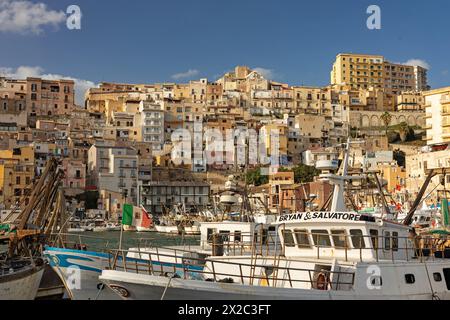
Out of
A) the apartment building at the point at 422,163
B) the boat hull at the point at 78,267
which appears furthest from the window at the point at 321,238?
the apartment building at the point at 422,163

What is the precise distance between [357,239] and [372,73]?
A: 14606 centimetres

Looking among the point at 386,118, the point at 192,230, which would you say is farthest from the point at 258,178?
the point at 386,118

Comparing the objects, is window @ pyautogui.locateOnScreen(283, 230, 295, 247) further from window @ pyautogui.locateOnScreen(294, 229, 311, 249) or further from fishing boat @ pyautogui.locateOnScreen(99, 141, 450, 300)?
window @ pyautogui.locateOnScreen(294, 229, 311, 249)

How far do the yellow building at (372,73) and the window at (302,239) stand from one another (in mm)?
139303

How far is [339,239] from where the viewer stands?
57.1ft

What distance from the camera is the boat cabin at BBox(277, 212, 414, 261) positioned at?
17188 millimetres

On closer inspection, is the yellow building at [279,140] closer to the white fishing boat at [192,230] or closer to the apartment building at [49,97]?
the apartment building at [49,97]

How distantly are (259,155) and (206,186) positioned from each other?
20.4m

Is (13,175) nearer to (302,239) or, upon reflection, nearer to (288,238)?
(288,238)

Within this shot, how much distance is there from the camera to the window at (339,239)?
56.7 ft

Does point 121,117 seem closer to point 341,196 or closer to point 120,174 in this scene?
point 120,174

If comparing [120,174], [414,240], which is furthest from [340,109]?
[414,240]

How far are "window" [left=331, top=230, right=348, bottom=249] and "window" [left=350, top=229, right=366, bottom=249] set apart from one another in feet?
0.80
